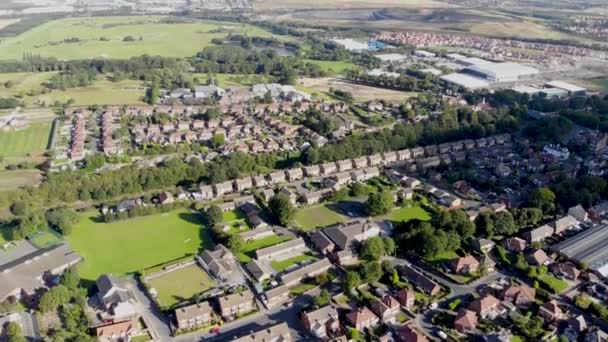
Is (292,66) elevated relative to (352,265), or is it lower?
elevated

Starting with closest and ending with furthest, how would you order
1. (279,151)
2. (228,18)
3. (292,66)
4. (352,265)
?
(352,265) < (279,151) < (292,66) < (228,18)

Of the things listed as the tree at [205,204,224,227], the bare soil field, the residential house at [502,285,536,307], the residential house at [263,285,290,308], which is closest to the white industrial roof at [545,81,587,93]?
the bare soil field

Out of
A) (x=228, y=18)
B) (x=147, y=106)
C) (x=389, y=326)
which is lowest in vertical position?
(x=389, y=326)

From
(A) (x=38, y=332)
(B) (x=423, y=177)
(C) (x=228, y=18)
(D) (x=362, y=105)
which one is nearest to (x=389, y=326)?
(A) (x=38, y=332)

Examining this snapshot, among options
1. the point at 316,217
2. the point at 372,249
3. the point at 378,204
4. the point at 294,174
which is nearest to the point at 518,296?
the point at 372,249

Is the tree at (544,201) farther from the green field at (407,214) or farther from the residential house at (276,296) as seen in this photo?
the residential house at (276,296)

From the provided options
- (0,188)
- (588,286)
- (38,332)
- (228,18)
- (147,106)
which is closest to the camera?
(38,332)

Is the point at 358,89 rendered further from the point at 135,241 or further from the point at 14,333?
the point at 14,333

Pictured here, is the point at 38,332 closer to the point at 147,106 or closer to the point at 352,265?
the point at 352,265
